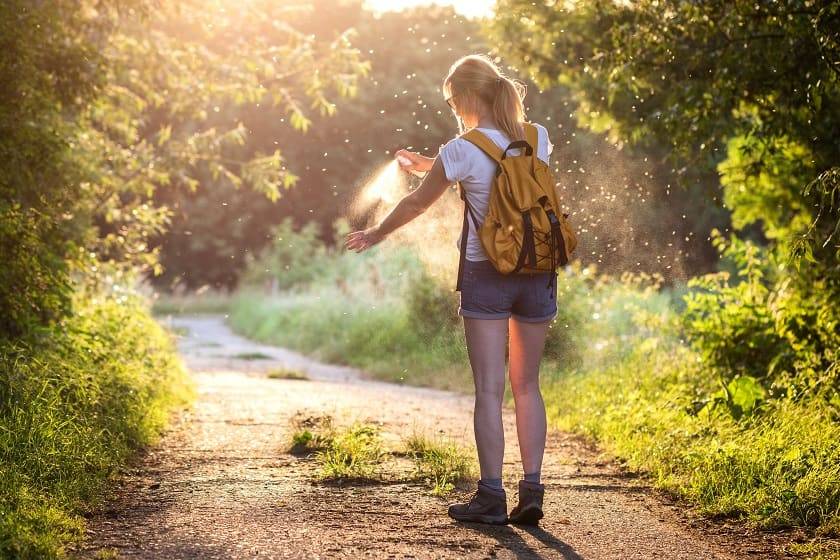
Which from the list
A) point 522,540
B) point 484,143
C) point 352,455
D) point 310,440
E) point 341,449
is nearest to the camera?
point 522,540

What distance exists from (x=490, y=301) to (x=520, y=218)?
15.6 inches

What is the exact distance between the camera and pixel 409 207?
4.71 meters

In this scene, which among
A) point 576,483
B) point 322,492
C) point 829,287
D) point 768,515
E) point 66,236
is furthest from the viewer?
point 66,236

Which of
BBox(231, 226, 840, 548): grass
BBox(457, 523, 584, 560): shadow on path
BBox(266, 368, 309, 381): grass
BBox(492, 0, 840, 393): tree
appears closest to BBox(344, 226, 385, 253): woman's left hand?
BBox(457, 523, 584, 560): shadow on path

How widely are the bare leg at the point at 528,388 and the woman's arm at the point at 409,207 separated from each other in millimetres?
677

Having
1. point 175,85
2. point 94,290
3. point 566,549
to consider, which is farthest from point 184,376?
point 566,549

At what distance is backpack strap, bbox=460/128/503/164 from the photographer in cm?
453

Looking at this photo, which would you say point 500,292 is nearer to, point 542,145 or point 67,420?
point 542,145

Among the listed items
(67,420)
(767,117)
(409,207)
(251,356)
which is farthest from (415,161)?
(251,356)

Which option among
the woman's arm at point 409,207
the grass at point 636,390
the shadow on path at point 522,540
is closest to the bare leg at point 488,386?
the shadow on path at point 522,540

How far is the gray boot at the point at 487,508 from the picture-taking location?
183 inches

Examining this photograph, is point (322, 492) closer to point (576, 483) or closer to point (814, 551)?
point (576, 483)

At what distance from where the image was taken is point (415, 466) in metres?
5.95

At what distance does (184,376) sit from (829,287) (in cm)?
648
